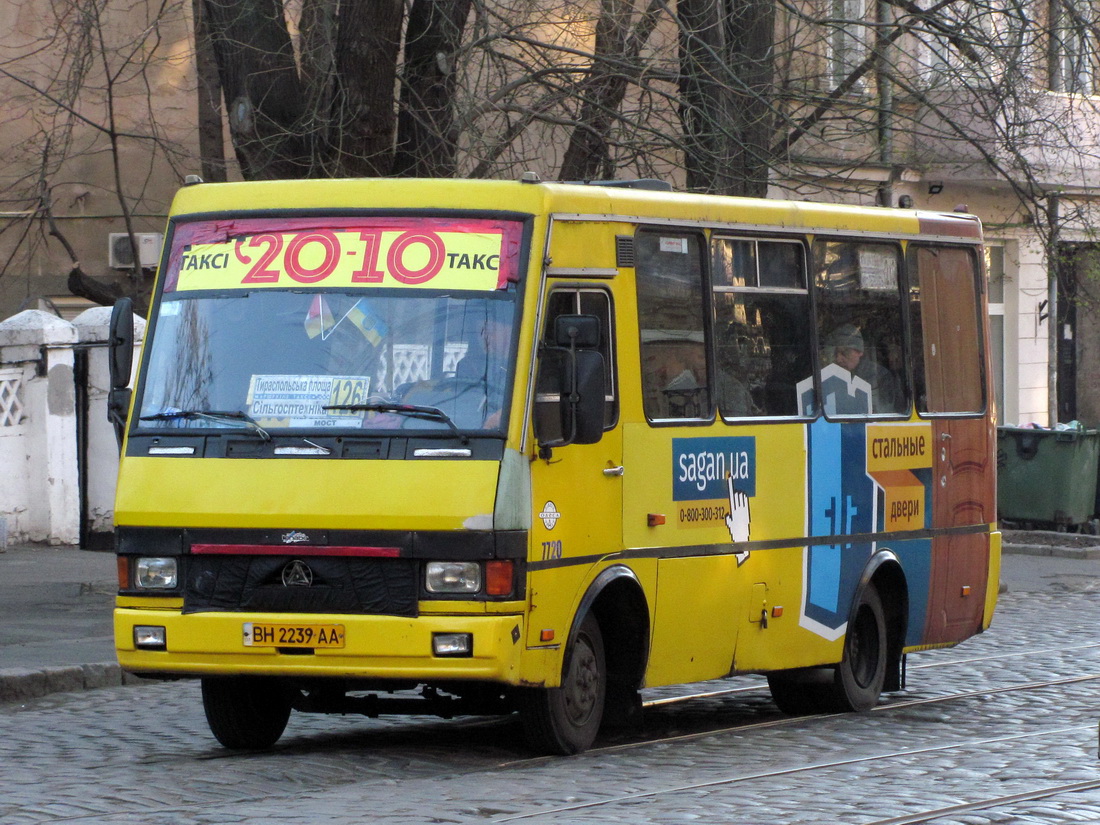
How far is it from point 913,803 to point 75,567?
10405mm

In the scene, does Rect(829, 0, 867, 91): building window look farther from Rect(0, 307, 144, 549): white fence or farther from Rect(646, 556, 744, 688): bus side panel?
Rect(646, 556, 744, 688): bus side panel

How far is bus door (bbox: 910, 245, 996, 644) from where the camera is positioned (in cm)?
1197

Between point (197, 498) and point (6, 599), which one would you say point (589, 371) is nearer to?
point (197, 498)

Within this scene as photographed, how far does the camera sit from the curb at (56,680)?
1100 centimetres

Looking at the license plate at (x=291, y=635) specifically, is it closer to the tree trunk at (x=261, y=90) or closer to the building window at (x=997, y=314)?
the tree trunk at (x=261, y=90)

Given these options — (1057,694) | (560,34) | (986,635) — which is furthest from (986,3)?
(1057,694)

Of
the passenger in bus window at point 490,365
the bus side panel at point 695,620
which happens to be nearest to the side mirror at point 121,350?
the passenger in bus window at point 490,365


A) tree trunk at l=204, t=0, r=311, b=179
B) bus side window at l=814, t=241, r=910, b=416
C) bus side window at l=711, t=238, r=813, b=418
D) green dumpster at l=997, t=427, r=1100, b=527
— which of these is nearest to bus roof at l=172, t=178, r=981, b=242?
bus side window at l=711, t=238, r=813, b=418

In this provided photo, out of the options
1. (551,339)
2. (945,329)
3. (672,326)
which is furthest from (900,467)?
(551,339)

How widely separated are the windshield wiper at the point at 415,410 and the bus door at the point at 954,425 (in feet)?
13.8

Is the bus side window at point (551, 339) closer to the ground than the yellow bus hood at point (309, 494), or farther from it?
farther from it

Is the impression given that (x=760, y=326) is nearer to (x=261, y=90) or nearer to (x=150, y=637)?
(x=150, y=637)

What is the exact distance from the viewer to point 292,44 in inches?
635

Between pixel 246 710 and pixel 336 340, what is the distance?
1.85 meters
